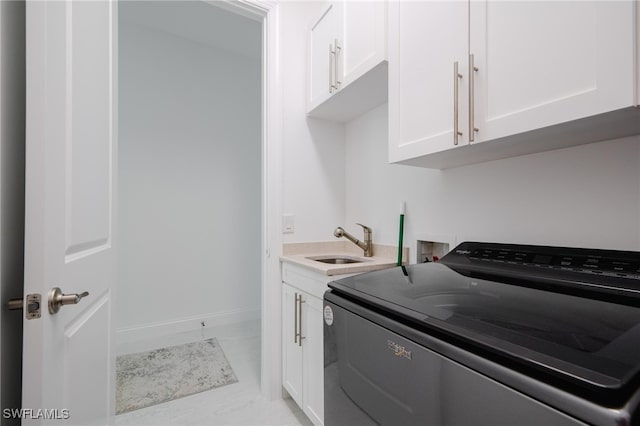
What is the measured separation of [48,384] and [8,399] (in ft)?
0.37

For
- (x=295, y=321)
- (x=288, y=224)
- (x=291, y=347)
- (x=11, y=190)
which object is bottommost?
(x=291, y=347)

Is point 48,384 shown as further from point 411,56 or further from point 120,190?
point 120,190

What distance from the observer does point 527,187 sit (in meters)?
1.08

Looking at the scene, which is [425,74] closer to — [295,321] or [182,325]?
[295,321]

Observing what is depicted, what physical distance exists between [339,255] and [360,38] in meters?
1.24

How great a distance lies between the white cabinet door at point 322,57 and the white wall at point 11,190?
4.01ft

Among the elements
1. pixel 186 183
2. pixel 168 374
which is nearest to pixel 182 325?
pixel 168 374

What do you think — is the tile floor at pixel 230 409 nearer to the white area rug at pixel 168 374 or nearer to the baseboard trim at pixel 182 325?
the white area rug at pixel 168 374

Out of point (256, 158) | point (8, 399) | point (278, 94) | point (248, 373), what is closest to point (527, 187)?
point (278, 94)

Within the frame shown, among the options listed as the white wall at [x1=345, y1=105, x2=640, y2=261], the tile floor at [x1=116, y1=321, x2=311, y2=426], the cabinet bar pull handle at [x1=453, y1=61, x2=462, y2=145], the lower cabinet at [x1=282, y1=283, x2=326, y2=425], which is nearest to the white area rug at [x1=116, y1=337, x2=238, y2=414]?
the tile floor at [x1=116, y1=321, x2=311, y2=426]

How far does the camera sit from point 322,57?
1.73m

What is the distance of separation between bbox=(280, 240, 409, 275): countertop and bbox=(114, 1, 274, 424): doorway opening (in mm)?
594

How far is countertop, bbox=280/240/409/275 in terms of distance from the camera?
1.36m

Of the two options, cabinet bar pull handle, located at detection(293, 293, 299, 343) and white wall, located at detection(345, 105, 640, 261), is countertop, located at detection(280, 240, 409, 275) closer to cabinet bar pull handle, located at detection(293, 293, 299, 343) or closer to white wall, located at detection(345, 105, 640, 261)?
white wall, located at detection(345, 105, 640, 261)
